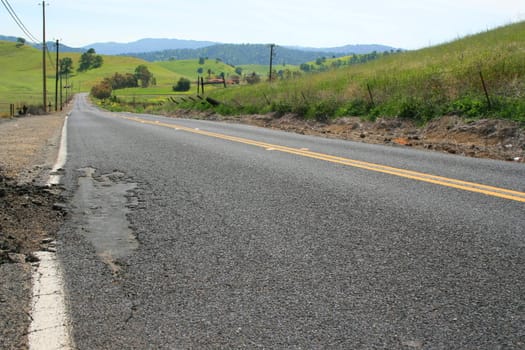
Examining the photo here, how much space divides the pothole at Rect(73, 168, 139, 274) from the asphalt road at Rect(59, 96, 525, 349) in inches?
0.8

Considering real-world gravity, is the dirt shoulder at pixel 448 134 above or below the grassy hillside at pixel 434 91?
below

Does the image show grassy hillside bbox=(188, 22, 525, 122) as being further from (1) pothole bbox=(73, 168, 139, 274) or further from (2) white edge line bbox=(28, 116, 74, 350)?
(2) white edge line bbox=(28, 116, 74, 350)

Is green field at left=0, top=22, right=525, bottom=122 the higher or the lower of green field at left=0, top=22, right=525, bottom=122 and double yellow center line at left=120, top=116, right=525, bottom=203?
the higher

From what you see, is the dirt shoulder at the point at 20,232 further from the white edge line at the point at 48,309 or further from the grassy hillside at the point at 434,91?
the grassy hillside at the point at 434,91

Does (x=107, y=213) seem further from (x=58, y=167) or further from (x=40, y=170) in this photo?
(x=58, y=167)

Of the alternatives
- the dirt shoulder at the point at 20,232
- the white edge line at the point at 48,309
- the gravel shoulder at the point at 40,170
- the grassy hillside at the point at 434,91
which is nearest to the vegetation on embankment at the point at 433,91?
the grassy hillside at the point at 434,91

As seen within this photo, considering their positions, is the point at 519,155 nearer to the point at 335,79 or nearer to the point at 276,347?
the point at 276,347

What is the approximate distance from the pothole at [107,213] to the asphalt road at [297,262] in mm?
21

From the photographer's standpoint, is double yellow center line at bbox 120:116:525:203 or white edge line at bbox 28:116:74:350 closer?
white edge line at bbox 28:116:74:350

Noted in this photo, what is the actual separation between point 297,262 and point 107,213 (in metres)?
2.79

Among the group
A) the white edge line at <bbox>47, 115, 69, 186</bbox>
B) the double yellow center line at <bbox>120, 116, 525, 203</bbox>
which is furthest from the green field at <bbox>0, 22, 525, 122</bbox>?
the white edge line at <bbox>47, 115, 69, 186</bbox>

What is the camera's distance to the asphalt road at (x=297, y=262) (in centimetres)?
271

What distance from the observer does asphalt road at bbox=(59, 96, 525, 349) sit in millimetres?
2711

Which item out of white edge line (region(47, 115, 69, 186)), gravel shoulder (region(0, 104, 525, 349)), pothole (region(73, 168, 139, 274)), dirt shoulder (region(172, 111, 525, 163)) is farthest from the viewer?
dirt shoulder (region(172, 111, 525, 163))
